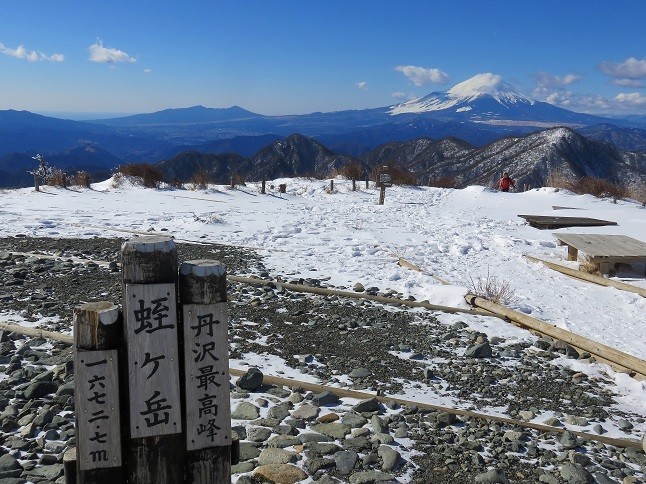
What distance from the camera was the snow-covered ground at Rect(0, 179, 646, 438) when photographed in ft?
26.6

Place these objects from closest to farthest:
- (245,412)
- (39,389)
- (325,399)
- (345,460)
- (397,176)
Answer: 1. (345,460)
2. (245,412)
3. (39,389)
4. (325,399)
5. (397,176)

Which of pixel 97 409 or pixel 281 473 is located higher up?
pixel 97 409

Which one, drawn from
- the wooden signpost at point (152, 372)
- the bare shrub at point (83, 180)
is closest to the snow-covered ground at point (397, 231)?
the bare shrub at point (83, 180)

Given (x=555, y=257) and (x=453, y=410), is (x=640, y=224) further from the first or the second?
(x=453, y=410)

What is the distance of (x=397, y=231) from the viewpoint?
539 inches

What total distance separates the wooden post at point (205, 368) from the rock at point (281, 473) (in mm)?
1186

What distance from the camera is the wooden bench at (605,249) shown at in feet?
31.2

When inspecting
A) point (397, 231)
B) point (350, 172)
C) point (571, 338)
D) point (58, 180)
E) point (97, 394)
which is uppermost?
point (350, 172)

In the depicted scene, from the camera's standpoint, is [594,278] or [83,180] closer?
[594,278]

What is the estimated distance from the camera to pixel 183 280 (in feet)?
8.20

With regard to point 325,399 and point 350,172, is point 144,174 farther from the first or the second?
point 325,399

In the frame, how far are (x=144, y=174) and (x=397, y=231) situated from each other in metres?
12.6

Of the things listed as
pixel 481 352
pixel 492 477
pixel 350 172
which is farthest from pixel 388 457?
pixel 350 172

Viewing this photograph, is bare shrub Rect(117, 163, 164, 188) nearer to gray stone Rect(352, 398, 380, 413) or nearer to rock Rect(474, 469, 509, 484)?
gray stone Rect(352, 398, 380, 413)
